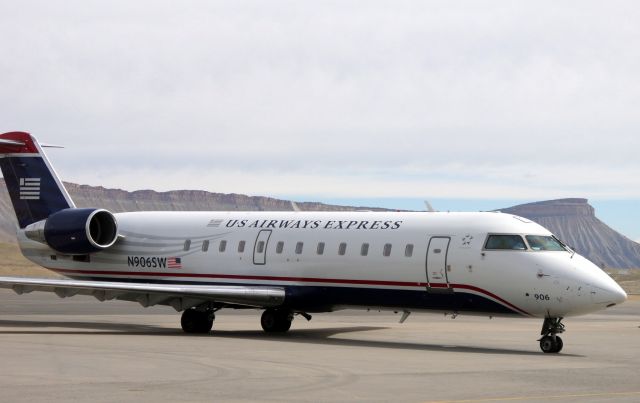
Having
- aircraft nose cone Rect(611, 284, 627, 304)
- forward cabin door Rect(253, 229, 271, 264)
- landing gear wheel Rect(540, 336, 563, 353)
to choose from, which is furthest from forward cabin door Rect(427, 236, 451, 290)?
forward cabin door Rect(253, 229, 271, 264)

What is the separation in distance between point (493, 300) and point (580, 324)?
12928 mm

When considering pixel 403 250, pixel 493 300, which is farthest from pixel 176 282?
pixel 493 300

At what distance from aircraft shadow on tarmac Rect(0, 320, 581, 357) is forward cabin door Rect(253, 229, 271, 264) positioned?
1.91 metres

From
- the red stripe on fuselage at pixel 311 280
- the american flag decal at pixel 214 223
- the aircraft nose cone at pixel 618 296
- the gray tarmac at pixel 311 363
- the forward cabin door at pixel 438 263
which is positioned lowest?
the gray tarmac at pixel 311 363

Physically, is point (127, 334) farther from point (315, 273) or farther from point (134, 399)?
point (134, 399)

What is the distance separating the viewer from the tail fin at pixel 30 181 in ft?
110

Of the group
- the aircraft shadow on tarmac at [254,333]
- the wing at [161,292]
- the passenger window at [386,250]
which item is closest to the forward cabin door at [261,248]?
the wing at [161,292]

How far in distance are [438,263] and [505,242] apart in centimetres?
162

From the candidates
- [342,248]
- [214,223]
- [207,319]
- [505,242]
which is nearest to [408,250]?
[342,248]

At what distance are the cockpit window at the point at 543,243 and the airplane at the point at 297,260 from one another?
0.03 metres

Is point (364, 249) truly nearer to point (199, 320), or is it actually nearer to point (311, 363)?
point (199, 320)

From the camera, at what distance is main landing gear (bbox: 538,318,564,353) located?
2441 centimetres

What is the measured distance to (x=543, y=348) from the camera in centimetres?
2450

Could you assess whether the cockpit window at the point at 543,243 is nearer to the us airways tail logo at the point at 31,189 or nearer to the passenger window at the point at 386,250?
the passenger window at the point at 386,250
